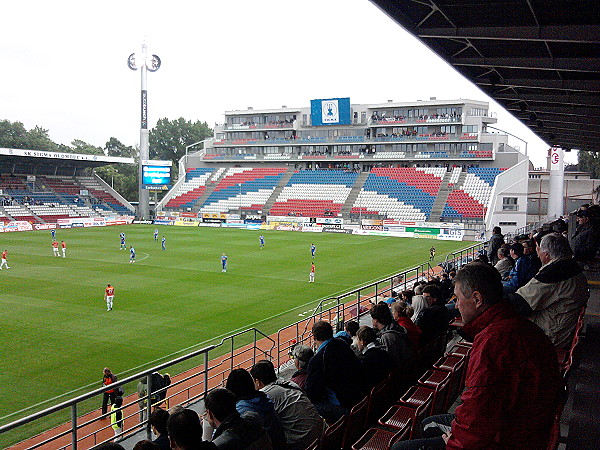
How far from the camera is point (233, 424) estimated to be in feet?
12.0

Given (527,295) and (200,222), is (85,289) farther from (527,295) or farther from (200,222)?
(200,222)

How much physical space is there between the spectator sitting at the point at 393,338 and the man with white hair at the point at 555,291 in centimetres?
163

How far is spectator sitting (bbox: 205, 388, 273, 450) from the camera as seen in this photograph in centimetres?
362

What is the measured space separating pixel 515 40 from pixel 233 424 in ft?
26.1

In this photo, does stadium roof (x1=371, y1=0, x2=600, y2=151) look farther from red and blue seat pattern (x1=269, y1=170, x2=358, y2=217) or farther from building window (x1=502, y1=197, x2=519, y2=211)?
red and blue seat pattern (x1=269, y1=170, x2=358, y2=217)

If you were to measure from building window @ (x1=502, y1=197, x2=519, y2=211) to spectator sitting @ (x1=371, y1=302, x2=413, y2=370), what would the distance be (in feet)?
160

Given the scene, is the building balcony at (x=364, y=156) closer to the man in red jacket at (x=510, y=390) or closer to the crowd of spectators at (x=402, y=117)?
the crowd of spectators at (x=402, y=117)

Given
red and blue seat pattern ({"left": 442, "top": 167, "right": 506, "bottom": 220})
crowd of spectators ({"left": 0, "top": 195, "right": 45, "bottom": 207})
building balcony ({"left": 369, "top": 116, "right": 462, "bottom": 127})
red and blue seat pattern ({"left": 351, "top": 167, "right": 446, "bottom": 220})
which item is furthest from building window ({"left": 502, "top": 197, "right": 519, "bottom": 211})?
crowd of spectators ({"left": 0, "top": 195, "right": 45, "bottom": 207})

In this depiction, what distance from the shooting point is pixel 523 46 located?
32.0ft

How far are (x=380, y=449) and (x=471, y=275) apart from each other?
2.44m

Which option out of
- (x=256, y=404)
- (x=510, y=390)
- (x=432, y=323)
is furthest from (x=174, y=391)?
(x=510, y=390)

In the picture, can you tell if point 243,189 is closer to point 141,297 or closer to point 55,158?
point 55,158

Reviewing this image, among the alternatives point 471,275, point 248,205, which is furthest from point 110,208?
point 471,275

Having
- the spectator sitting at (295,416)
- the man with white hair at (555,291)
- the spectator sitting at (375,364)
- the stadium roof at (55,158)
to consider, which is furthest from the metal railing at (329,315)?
the stadium roof at (55,158)
